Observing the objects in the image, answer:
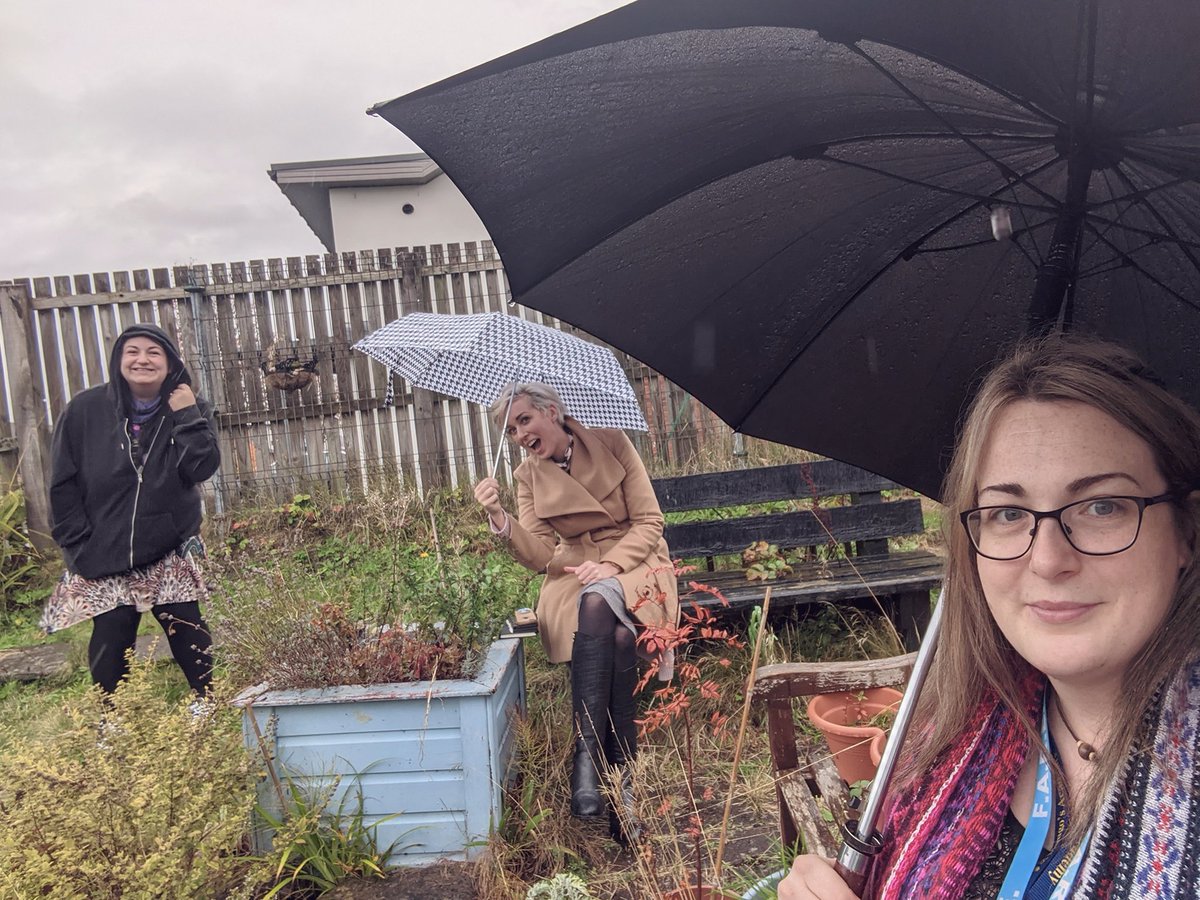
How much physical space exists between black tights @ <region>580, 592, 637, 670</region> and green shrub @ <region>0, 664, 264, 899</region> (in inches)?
47.5

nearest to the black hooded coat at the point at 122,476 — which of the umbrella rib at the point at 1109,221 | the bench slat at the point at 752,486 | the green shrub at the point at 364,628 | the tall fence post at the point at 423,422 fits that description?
the green shrub at the point at 364,628

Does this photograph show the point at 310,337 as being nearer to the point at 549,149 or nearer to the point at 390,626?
the point at 390,626

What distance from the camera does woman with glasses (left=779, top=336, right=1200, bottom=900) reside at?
1.00 meters

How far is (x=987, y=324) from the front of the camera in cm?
152

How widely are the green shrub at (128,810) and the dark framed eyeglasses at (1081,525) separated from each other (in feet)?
6.59

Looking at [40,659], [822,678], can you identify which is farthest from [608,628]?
[40,659]

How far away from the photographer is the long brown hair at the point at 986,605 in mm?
1049

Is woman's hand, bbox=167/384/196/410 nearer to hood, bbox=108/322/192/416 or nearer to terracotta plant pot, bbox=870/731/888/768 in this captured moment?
hood, bbox=108/322/192/416

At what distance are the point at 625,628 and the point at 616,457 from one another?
787 millimetres

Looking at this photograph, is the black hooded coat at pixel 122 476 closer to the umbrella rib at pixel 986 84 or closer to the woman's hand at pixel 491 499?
the woman's hand at pixel 491 499

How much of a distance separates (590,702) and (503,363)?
152 cm

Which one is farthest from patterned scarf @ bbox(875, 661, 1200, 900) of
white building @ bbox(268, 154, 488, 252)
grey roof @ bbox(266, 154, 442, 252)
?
white building @ bbox(268, 154, 488, 252)

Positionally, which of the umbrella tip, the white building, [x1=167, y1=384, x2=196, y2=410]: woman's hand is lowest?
[x1=167, y1=384, x2=196, y2=410]: woman's hand

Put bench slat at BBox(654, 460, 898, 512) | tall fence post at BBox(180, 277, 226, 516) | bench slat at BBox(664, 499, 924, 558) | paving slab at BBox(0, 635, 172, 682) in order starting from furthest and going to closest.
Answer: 1. tall fence post at BBox(180, 277, 226, 516)
2. paving slab at BBox(0, 635, 172, 682)
3. bench slat at BBox(654, 460, 898, 512)
4. bench slat at BBox(664, 499, 924, 558)
